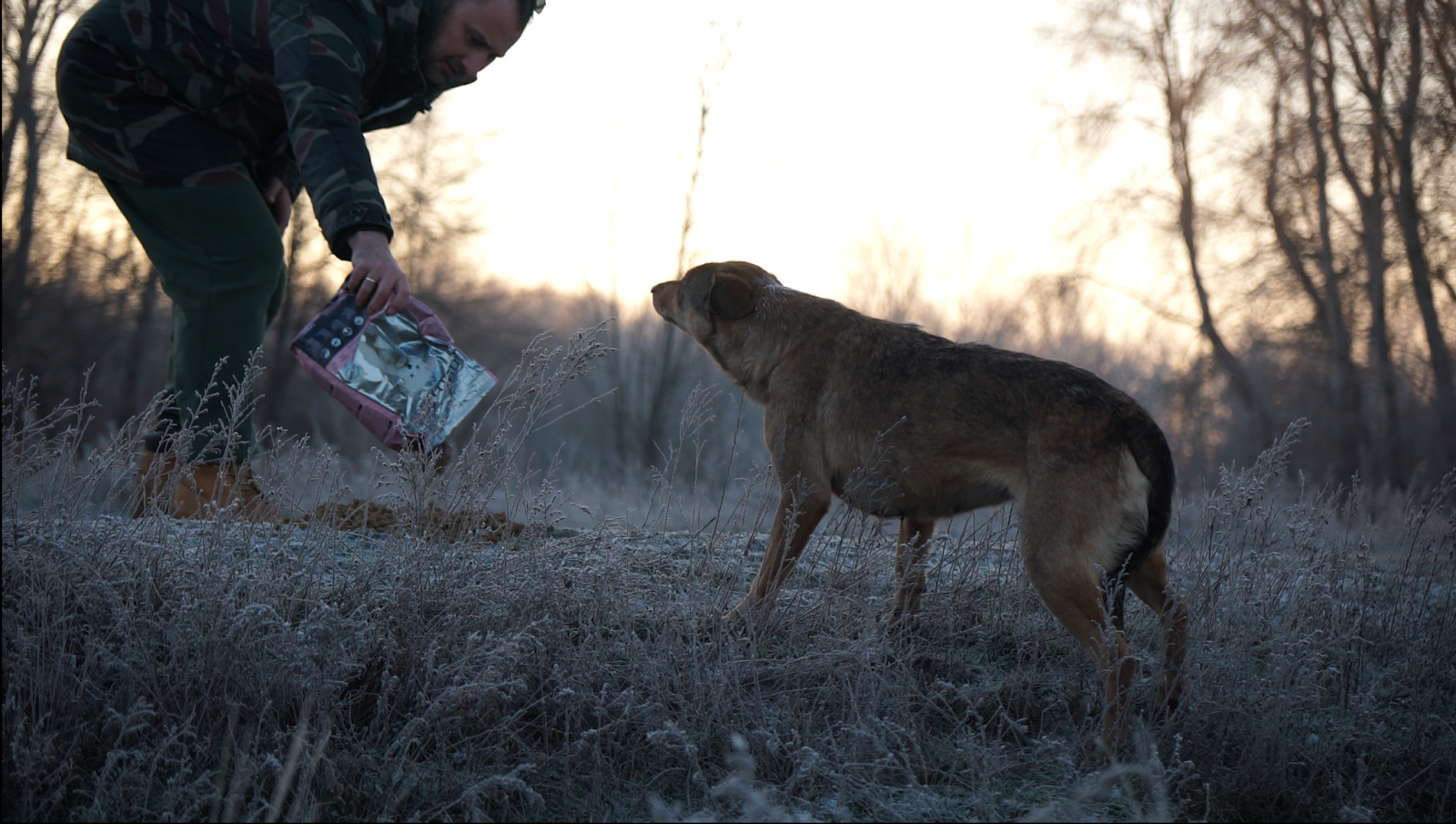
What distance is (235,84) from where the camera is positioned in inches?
154

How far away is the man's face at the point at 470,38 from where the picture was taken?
13.2 ft

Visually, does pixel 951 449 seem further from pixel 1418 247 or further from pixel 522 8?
pixel 1418 247

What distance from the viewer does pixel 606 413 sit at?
20.3 metres

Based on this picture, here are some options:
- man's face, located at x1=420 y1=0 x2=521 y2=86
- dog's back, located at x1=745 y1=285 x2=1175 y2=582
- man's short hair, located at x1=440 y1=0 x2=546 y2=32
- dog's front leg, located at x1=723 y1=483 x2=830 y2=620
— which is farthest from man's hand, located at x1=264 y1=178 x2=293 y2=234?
dog's front leg, located at x1=723 y1=483 x2=830 y2=620

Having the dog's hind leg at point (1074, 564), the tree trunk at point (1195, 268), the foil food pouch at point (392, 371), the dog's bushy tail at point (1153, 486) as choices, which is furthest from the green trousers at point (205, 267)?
the tree trunk at point (1195, 268)

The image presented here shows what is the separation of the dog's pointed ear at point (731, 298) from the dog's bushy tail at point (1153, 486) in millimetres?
1987

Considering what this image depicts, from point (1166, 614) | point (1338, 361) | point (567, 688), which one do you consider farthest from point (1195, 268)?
point (567, 688)

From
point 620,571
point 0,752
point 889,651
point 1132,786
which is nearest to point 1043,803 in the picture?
point 1132,786

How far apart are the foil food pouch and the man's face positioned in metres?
1.17

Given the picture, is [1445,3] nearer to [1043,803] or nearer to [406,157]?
[1043,803]

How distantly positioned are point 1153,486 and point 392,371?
302 cm

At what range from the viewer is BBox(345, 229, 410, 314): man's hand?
3.45 meters

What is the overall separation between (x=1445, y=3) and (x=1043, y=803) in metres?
10.5

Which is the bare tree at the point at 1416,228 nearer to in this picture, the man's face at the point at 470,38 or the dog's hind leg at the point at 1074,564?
the dog's hind leg at the point at 1074,564
